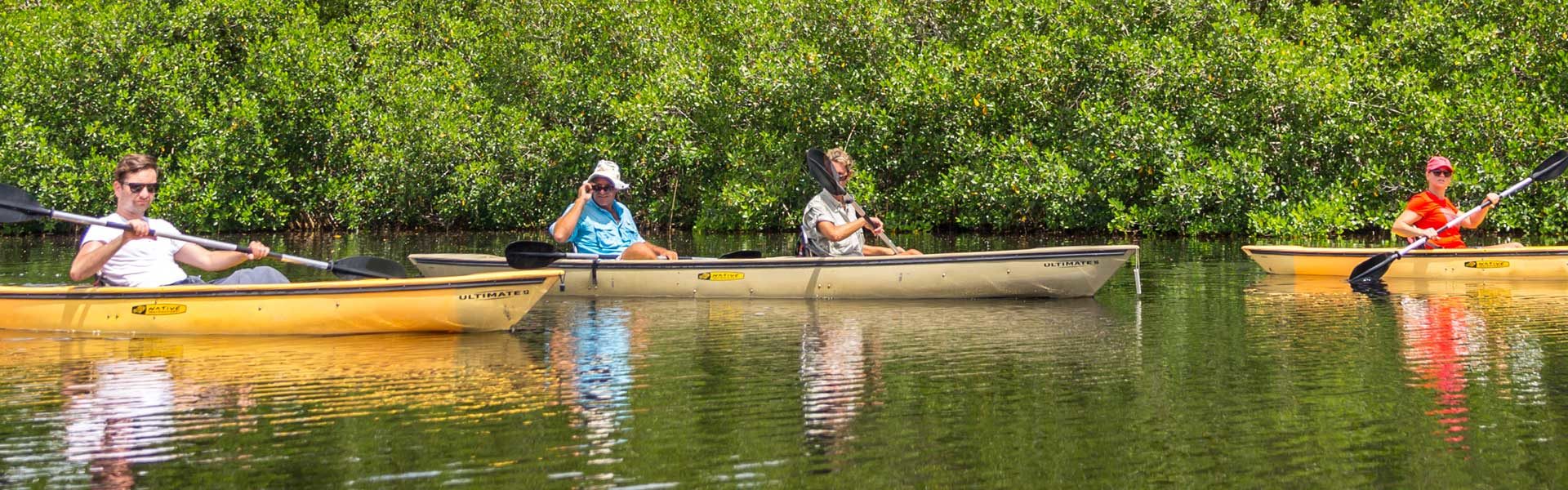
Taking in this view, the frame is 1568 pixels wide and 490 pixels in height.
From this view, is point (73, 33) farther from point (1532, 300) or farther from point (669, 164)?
point (1532, 300)

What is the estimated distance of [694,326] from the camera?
13453 mm

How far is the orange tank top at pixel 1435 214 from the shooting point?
→ 1722 cm

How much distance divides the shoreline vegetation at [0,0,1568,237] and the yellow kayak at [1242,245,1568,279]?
31.2 ft

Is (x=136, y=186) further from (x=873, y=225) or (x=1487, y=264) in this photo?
(x=1487, y=264)

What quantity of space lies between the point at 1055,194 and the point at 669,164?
782 centimetres

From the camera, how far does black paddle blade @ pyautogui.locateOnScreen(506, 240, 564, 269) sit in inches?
593

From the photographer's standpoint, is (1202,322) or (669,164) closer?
(1202,322)

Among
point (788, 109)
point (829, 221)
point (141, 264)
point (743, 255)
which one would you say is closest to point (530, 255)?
point (743, 255)

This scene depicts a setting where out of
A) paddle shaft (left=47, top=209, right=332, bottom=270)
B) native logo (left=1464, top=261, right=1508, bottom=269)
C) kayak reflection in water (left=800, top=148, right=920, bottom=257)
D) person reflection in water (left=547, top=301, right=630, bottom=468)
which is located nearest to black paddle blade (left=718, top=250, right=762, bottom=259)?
kayak reflection in water (left=800, top=148, right=920, bottom=257)

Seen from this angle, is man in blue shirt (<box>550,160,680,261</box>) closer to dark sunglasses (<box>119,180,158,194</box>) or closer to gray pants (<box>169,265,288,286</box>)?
gray pants (<box>169,265,288,286</box>)

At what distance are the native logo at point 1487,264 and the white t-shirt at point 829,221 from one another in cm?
615

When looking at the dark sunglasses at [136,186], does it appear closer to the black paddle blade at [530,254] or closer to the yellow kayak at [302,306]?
the yellow kayak at [302,306]

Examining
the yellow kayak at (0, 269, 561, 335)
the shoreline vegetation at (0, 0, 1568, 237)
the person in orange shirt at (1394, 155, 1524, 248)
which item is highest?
the shoreline vegetation at (0, 0, 1568, 237)

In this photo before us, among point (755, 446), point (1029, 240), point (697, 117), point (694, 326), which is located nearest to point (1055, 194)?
point (1029, 240)
